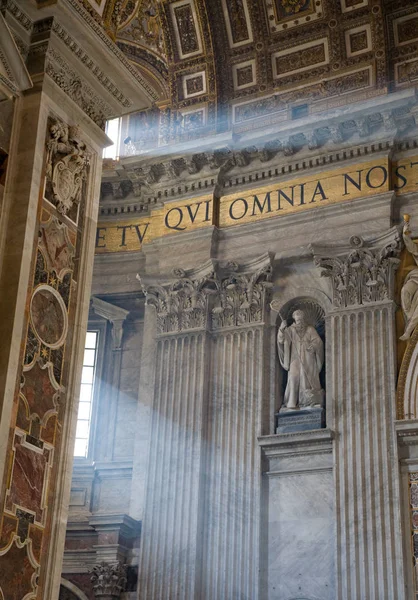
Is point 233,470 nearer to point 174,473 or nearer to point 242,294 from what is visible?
point 174,473

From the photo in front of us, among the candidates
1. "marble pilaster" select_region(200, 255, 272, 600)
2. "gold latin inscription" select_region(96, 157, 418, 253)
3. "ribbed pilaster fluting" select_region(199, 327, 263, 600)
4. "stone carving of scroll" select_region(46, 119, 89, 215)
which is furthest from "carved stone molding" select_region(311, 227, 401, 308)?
→ "stone carving of scroll" select_region(46, 119, 89, 215)

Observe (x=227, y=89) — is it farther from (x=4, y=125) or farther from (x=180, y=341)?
(x=4, y=125)

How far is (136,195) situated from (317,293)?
411 centimetres

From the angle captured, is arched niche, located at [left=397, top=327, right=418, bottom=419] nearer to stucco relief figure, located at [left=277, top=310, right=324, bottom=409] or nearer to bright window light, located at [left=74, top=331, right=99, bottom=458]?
stucco relief figure, located at [left=277, top=310, right=324, bottom=409]

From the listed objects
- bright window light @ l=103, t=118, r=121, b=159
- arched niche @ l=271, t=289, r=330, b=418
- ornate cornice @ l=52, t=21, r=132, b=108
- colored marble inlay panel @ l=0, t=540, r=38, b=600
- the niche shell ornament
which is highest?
bright window light @ l=103, t=118, r=121, b=159

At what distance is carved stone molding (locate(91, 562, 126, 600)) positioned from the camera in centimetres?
1427

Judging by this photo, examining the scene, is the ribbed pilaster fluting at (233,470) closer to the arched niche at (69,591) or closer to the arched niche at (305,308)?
the arched niche at (305,308)

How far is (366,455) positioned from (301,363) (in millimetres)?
1866

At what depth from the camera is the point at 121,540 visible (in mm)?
14484

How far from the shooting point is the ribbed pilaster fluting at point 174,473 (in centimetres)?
1377

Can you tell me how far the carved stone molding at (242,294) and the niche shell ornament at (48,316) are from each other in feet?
21.2

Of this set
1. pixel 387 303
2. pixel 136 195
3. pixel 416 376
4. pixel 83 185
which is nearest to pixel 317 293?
pixel 387 303

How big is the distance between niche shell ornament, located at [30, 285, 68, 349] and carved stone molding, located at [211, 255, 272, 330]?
6453 millimetres

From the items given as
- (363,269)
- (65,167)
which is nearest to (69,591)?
(363,269)
